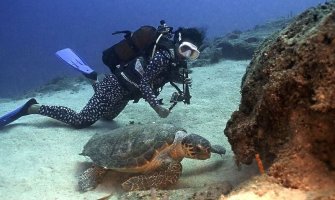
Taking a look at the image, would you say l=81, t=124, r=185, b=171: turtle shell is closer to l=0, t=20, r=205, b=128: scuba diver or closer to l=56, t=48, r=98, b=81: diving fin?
l=0, t=20, r=205, b=128: scuba diver

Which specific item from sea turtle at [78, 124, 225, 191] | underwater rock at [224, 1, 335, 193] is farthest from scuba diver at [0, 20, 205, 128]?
underwater rock at [224, 1, 335, 193]

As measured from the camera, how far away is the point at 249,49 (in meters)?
13.2

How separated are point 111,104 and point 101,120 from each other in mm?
1019

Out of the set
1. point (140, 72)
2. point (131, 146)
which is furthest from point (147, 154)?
point (140, 72)

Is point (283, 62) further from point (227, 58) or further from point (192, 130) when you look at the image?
point (227, 58)

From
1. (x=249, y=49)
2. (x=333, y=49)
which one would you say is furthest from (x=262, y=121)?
(x=249, y=49)

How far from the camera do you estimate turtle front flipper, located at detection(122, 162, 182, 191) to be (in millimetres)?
4137

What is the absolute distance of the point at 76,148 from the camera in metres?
6.17

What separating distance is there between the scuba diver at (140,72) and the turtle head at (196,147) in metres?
1.63

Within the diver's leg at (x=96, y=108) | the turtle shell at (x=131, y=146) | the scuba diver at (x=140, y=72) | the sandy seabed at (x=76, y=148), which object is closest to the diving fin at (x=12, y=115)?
the scuba diver at (x=140, y=72)

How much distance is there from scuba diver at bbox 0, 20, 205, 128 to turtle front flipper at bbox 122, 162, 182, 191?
5.99ft

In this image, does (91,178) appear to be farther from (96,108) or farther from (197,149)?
(96,108)

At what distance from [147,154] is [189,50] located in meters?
2.25

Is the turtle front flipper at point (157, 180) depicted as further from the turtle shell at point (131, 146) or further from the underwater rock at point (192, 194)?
the underwater rock at point (192, 194)
